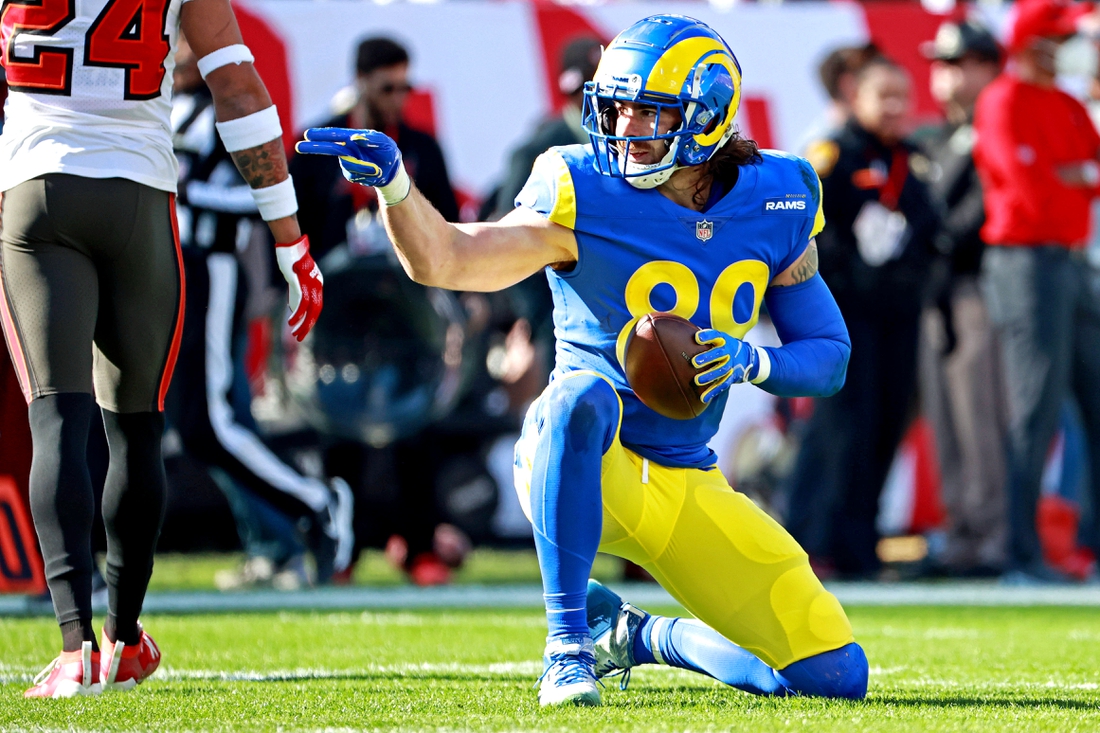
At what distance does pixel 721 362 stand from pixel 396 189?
750 millimetres

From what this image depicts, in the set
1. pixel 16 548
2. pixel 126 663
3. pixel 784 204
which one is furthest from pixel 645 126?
pixel 16 548

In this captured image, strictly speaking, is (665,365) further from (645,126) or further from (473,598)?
(473,598)

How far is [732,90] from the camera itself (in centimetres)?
357

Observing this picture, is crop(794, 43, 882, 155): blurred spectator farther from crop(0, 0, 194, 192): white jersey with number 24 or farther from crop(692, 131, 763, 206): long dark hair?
crop(0, 0, 194, 192): white jersey with number 24

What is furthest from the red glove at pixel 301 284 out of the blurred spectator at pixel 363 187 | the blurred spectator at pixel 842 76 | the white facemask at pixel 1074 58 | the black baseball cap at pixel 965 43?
the black baseball cap at pixel 965 43

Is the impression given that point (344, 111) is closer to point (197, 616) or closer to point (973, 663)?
point (197, 616)

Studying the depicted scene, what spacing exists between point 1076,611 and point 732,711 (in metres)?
3.20

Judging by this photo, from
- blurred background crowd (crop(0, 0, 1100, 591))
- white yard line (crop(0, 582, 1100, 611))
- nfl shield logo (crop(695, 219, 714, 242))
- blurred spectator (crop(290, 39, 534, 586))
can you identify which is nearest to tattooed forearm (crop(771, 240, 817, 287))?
nfl shield logo (crop(695, 219, 714, 242))

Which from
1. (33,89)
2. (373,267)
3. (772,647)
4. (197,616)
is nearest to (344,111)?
(373,267)

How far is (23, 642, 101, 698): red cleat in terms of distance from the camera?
3.32m

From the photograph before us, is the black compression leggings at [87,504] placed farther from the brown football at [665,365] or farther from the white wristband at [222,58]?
the brown football at [665,365]

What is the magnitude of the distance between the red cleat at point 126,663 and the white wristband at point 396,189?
46.4 inches

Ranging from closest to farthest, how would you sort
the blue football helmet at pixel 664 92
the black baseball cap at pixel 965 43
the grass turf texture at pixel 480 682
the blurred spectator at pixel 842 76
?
the grass turf texture at pixel 480 682
the blue football helmet at pixel 664 92
the blurred spectator at pixel 842 76
the black baseball cap at pixel 965 43

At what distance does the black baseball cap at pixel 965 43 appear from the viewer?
8.11 meters
